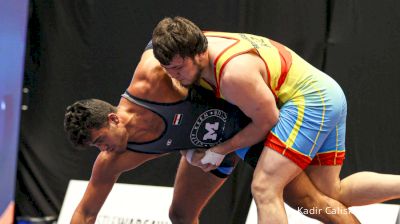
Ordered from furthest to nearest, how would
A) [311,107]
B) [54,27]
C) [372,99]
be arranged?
[54,27]
[372,99]
[311,107]

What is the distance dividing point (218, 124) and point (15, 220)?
232 cm

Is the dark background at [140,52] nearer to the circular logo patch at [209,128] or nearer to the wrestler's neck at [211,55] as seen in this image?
the circular logo patch at [209,128]

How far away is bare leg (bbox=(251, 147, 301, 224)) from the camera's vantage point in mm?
2543

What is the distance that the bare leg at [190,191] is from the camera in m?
3.06

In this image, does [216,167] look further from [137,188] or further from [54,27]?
[54,27]

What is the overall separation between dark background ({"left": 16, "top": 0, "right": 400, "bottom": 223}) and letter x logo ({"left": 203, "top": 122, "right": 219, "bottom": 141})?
57.7 inches

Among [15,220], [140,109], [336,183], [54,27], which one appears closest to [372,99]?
[336,183]

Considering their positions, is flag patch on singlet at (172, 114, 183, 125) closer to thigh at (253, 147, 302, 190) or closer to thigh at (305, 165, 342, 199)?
thigh at (253, 147, 302, 190)

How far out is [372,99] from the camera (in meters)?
4.12

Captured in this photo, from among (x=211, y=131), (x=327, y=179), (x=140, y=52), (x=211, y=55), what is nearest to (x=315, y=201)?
(x=327, y=179)

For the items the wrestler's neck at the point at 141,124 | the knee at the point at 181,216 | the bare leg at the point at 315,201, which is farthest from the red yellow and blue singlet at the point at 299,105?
the knee at the point at 181,216

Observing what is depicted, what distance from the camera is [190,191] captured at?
121 inches

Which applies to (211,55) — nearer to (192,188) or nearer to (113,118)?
(113,118)

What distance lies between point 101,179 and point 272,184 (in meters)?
0.79
